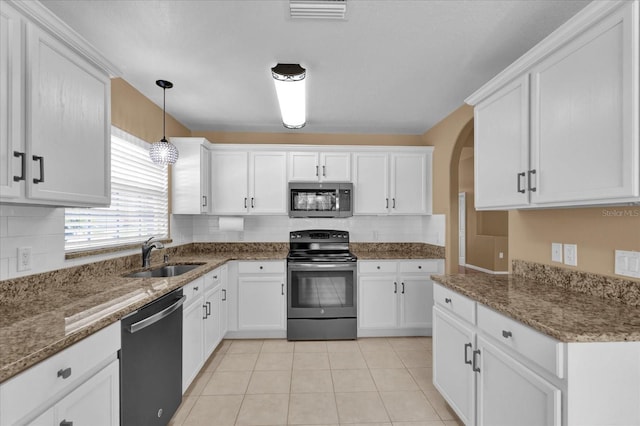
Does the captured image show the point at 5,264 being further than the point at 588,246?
No

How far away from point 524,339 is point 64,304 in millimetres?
2196

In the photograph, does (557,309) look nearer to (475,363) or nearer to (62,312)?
(475,363)

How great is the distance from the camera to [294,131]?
417 centimetres

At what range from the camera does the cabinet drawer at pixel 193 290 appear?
234 cm

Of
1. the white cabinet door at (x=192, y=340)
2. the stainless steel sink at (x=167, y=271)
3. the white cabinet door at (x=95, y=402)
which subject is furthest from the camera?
the stainless steel sink at (x=167, y=271)

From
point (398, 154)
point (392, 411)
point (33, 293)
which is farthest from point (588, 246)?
point (33, 293)

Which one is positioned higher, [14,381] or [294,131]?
[294,131]

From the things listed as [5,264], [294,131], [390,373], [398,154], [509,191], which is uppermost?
[294,131]

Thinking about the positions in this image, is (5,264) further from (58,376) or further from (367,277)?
(367,277)

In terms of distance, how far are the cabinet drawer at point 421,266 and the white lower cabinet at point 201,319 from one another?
2.06 metres

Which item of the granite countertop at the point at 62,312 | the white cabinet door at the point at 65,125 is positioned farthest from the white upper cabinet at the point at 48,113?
the granite countertop at the point at 62,312

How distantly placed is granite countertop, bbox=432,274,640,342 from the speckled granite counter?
71.5 inches

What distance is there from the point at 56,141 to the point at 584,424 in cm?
255

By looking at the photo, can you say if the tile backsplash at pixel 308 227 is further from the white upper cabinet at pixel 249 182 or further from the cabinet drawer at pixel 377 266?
the cabinet drawer at pixel 377 266
